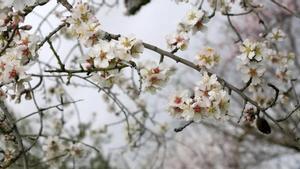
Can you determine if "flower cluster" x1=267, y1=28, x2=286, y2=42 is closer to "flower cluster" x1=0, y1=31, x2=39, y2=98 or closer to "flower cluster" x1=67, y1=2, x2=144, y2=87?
"flower cluster" x1=67, y1=2, x2=144, y2=87

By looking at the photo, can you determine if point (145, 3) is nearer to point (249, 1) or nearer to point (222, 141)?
point (249, 1)

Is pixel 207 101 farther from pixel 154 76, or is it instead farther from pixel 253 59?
pixel 253 59

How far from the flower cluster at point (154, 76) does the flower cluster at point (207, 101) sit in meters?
0.12

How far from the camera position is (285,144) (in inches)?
251

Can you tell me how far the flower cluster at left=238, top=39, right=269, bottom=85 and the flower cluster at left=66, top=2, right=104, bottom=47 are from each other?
595 mm

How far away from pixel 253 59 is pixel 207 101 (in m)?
0.43

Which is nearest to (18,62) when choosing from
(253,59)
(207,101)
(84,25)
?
(84,25)

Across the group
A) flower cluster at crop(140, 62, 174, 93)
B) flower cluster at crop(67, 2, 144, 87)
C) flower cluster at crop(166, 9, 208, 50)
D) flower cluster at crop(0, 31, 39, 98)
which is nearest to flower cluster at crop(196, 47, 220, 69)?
flower cluster at crop(166, 9, 208, 50)

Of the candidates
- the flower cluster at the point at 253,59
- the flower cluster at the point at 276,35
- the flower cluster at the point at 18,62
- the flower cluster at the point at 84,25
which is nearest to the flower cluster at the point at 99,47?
the flower cluster at the point at 84,25

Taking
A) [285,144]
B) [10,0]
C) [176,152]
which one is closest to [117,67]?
[10,0]

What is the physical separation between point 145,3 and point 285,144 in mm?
3463

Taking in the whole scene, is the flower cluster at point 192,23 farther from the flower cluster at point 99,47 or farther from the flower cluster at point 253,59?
the flower cluster at point 99,47

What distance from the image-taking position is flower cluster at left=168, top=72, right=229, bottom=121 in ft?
5.66

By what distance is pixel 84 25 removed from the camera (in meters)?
1.78
